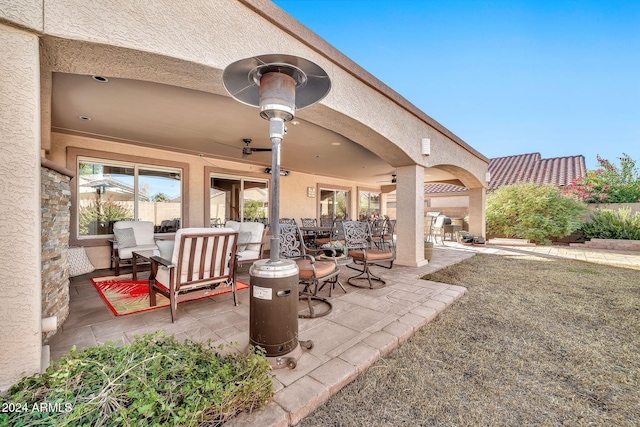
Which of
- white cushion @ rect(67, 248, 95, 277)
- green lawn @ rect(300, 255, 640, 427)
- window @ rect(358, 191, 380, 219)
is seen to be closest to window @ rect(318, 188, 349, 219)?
window @ rect(358, 191, 380, 219)

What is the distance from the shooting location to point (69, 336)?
228cm

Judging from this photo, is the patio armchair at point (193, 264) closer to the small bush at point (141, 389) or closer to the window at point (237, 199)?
the small bush at point (141, 389)

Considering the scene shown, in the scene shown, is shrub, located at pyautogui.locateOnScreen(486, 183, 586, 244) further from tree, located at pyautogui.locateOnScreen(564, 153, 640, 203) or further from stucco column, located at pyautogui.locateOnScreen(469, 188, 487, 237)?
tree, located at pyautogui.locateOnScreen(564, 153, 640, 203)

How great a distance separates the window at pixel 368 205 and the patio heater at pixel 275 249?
Answer: 31.5ft

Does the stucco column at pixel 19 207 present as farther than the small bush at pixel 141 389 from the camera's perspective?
Yes

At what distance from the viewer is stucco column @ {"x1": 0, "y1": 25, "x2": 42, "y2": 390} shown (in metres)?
1.36

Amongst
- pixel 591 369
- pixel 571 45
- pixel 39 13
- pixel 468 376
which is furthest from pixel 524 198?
pixel 39 13

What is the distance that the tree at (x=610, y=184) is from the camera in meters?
9.27

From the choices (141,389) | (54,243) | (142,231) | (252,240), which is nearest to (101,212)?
(142,231)

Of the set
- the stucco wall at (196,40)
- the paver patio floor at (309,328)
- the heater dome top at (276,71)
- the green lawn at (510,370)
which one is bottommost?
the green lawn at (510,370)

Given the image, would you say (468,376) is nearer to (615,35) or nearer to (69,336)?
(69,336)

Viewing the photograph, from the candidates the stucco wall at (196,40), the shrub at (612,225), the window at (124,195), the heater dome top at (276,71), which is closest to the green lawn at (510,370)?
the heater dome top at (276,71)

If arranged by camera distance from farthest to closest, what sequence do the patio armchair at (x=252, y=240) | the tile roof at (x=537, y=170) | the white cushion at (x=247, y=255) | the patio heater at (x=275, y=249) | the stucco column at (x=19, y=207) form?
the tile roof at (x=537, y=170) → the patio armchair at (x=252, y=240) → the white cushion at (x=247, y=255) → the patio heater at (x=275, y=249) → the stucco column at (x=19, y=207)

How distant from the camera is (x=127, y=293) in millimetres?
3527
